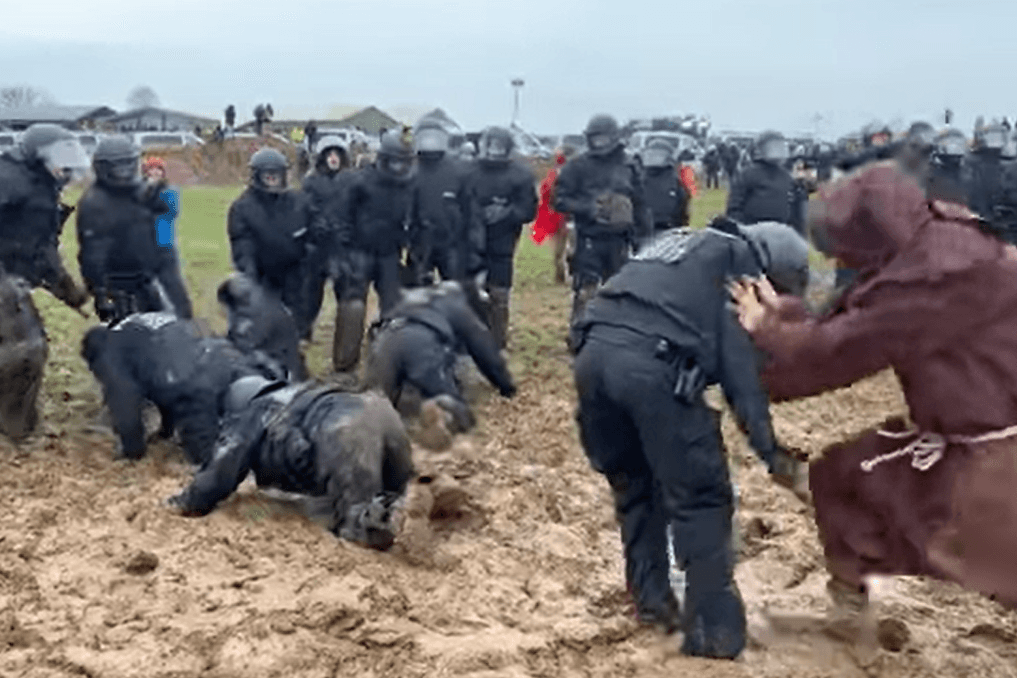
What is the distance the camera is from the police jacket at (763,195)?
34.3 feet

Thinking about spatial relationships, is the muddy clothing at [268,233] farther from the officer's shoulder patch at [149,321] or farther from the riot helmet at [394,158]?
the officer's shoulder patch at [149,321]

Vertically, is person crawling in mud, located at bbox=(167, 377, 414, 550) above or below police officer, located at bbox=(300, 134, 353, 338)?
below

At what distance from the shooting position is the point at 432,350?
21.3 feet

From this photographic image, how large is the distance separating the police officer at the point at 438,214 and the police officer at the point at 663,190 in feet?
6.00

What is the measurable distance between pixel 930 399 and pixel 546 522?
2.36 m

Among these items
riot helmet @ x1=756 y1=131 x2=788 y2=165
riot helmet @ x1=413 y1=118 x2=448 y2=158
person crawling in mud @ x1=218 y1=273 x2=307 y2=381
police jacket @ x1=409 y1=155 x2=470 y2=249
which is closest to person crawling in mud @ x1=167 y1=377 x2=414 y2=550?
person crawling in mud @ x1=218 y1=273 x2=307 y2=381

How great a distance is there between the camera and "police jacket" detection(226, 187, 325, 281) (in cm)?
850

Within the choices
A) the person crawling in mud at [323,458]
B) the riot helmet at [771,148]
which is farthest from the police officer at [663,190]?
the person crawling in mud at [323,458]

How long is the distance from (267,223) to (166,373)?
2660 millimetres

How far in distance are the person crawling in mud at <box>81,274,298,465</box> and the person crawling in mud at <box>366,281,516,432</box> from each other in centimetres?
54

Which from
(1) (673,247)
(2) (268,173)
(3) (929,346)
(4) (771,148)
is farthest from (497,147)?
(3) (929,346)

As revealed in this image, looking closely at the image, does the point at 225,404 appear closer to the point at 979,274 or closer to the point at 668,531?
the point at 668,531

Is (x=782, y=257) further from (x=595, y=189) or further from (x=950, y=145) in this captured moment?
(x=950, y=145)

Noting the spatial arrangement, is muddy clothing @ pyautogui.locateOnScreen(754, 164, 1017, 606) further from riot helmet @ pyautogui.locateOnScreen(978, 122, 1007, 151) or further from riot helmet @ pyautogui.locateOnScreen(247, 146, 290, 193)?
riot helmet @ pyautogui.locateOnScreen(978, 122, 1007, 151)
